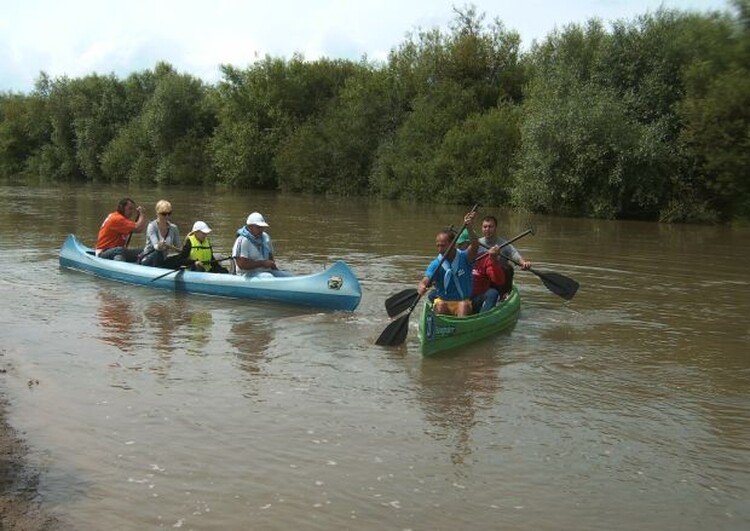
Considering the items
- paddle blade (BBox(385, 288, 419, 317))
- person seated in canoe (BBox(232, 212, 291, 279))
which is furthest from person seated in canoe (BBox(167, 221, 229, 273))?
paddle blade (BBox(385, 288, 419, 317))

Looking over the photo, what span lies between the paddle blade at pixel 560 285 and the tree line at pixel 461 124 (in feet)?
9.19

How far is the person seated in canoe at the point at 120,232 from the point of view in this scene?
1257 cm

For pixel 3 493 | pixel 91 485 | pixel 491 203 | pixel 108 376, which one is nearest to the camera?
pixel 3 493

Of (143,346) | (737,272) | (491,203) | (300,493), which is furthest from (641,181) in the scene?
(300,493)

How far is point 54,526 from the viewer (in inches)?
160

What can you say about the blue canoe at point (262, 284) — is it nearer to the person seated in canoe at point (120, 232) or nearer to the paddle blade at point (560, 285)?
the person seated in canoe at point (120, 232)

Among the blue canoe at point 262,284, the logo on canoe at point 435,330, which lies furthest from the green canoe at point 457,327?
the blue canoe at point 262,284

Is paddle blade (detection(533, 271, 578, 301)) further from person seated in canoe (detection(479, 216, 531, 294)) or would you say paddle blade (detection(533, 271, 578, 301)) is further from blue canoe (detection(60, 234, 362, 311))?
blue canoe (detection(60, 234, 362, 311))

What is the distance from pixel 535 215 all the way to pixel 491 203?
4.06 meters

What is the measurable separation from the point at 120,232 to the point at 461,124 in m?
22.7

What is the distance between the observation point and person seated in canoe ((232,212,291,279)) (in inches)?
421

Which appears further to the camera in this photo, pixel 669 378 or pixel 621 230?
pixel 621 230

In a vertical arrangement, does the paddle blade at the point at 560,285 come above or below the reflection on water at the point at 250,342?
above

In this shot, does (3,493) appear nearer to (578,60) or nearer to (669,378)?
(669,378)
